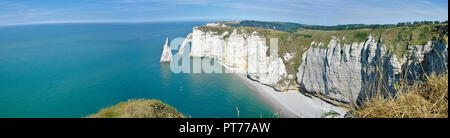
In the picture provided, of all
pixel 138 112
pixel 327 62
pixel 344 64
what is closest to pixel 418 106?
pixel 138 112

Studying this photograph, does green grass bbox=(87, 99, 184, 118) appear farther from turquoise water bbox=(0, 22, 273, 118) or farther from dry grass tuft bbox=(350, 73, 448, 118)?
turquoise water bbox=(0, 22, 273, 118)

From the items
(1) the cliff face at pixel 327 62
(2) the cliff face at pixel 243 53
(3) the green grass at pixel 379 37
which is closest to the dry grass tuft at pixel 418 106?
(1) the cliff face at pixel 327 62

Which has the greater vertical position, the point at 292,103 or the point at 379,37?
the point at 379,37

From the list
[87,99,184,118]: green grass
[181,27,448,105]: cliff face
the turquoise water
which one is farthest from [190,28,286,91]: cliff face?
[87,99,184,118]: green grass

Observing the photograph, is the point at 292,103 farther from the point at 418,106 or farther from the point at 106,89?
the point at 106,89
